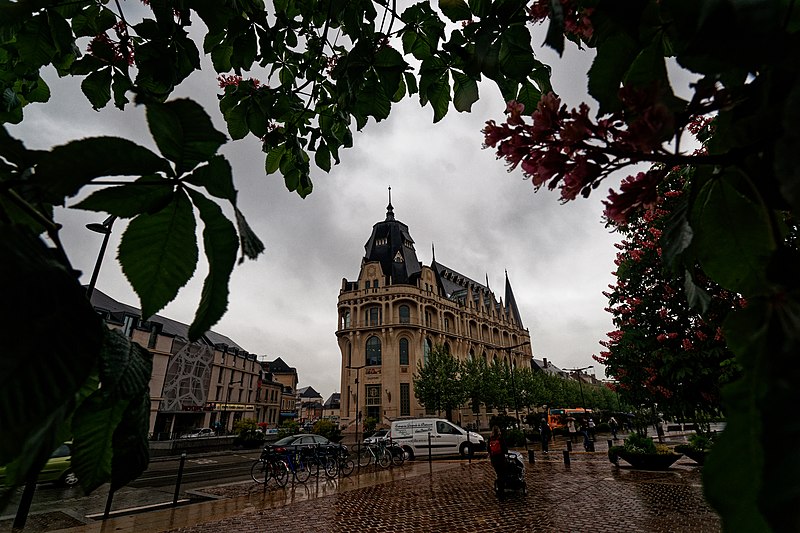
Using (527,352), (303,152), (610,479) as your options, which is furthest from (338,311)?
(303,152)

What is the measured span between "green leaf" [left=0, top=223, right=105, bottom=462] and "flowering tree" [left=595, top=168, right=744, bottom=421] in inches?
380

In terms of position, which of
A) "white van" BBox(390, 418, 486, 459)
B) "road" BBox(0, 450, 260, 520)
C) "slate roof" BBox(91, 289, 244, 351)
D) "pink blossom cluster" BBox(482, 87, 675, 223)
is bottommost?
"road" BBox(0, 450, 260, 520)

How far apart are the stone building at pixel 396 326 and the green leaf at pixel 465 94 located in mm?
43710

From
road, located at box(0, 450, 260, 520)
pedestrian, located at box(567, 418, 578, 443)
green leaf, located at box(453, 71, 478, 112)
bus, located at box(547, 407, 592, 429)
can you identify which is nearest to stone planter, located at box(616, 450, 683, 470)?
road, located at box(0, 450, 260, 520)

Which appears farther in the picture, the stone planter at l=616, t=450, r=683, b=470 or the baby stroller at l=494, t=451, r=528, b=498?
the stone planter at l=616, t=450, r=683, b=470

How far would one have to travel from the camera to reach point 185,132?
695 mm

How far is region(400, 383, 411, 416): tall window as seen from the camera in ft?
156

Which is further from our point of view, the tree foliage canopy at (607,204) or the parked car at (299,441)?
the parked car at (299,441)

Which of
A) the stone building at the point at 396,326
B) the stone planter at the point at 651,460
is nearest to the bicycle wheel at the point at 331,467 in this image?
the stone planter at the point at 651,460

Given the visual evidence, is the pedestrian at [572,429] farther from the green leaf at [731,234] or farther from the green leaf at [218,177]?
the green leaf at [218,177]

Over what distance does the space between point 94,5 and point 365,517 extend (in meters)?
10.0

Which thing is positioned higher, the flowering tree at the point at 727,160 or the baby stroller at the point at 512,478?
the flowering tree at the point at 727,160

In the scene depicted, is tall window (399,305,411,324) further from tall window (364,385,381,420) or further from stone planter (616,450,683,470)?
stone planter (616,450,683,470)

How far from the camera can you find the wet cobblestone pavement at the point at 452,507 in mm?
8188
